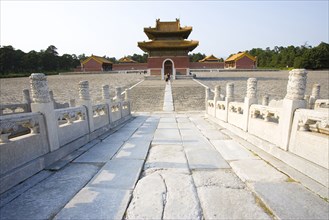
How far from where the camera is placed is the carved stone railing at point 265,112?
3.38 meters

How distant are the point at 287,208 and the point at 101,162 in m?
2.71

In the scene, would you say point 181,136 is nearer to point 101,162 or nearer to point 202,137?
point 202,137

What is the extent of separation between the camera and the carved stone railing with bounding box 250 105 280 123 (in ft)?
11.1

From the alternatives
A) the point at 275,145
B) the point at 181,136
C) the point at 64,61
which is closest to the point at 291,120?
the point at 275,145

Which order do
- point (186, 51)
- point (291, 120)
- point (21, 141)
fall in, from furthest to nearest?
1. point (186, 51)
2. point (291, 120)
3. point (21, 141)

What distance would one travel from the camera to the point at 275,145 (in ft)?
10.8

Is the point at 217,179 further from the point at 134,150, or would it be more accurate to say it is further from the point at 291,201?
the point at 134,150

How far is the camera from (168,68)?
2756 cm

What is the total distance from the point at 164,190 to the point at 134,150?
153 centimetres

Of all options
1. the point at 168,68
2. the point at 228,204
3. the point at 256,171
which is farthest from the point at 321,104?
the point at 168,68

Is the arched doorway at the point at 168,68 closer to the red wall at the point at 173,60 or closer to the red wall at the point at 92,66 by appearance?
the red wall at the point at 173,60

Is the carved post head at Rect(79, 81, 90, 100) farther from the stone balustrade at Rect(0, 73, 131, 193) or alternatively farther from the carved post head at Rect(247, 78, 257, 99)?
the carved post head at Rect(247, 78, 257, 99)

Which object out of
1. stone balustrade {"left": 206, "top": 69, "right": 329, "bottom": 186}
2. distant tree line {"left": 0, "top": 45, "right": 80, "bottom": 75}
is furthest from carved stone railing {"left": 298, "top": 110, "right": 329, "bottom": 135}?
distant tree line {"left": 0, "top": 45, "right": 80, "bottom": 75}

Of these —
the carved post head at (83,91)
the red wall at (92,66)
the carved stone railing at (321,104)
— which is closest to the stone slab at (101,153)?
the carved post head at (83,91)
